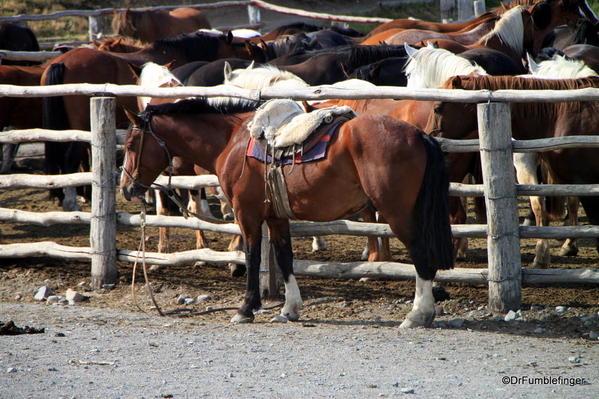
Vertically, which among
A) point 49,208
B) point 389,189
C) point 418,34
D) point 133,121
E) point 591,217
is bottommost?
point 49,208

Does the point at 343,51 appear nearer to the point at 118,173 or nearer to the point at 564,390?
the point at 118,173

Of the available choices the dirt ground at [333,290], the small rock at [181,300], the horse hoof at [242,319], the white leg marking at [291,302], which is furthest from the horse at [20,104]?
the white leg marking at [291,302]

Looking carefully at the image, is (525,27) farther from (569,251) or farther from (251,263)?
(251,263)

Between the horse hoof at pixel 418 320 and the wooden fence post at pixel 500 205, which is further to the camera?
the wooden fence post at pixel 500 205

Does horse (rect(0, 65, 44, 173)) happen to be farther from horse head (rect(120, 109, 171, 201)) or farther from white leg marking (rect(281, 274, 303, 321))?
white leg marking (rect(281, 274, 303, 321))

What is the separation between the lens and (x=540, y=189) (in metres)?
5.66

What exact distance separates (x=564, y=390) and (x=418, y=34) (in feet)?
24.8

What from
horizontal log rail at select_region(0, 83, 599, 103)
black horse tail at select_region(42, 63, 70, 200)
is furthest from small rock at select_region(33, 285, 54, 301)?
black horse tail at select_region(42, 63, 70, 200)

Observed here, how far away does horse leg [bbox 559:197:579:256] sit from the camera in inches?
287

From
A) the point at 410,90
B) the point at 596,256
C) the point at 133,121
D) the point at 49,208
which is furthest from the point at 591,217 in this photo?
the point at 49,208

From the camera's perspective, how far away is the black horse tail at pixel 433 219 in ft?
16.6

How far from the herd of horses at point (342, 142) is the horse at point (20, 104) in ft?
0.04

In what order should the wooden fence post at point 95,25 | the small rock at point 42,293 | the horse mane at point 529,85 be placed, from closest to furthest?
1. the horse mane at point 529,85
2. the small rock at point 42,293
3. the wooden fence post at point 95,25

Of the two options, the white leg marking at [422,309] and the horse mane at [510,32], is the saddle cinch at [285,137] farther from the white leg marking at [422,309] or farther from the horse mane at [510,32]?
the horse mane at [510,32]
